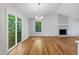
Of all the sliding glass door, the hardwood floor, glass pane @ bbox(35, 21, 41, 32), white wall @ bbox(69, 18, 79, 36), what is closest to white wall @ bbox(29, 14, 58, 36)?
glass pane @ bbox(35, 21, 41, 32)

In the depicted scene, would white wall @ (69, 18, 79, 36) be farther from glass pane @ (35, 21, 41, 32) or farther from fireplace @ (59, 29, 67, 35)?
glass pane @ (35, 21, 41, 32)

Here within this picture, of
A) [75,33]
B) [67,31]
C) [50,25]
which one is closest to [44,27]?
[50,25]

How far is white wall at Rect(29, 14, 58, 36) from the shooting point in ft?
44.0

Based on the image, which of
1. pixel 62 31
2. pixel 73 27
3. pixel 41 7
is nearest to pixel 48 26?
pixel 62 31

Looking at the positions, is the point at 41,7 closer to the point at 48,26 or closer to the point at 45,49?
the point at 45,49

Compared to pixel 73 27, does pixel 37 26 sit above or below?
above

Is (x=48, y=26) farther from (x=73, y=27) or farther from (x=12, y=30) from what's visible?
(x=12, y=30)

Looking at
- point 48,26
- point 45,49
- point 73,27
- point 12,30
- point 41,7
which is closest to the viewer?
point 45,49

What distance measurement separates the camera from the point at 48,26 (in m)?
13.5

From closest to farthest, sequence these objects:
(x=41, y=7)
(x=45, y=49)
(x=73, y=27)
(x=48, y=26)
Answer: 1. (x=45, y=49)
2. (x=41, y=7)
3. (x=48, y=26)
4. (x=73, y=27)

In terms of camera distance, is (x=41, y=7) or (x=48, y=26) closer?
(x=41, y=7)

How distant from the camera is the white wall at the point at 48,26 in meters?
13.4

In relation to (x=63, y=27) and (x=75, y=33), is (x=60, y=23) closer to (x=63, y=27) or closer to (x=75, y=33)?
(x=63, y=27)

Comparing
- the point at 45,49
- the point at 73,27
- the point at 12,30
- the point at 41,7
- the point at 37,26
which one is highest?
the point at 41,7
